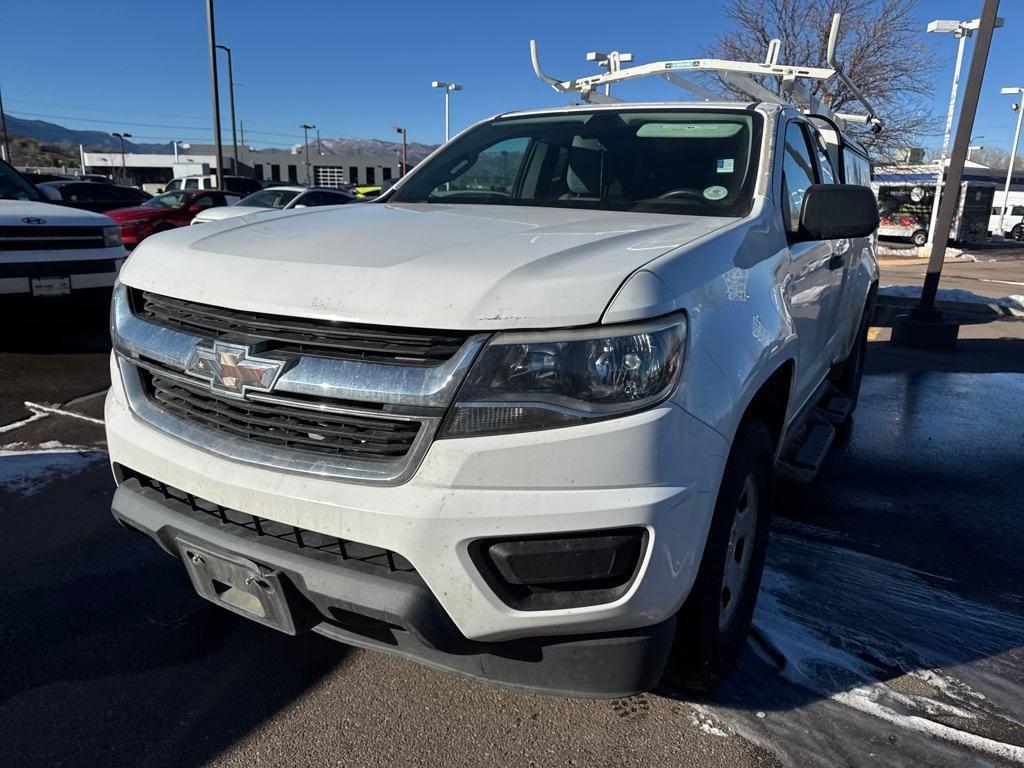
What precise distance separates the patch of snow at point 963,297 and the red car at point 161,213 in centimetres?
1186

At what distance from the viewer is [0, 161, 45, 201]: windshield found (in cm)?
716

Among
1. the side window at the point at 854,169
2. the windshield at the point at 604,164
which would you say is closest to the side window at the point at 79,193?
the side window at the point at 854,169

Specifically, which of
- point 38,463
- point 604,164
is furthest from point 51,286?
point 604,164

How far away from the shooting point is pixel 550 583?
1.79 metres

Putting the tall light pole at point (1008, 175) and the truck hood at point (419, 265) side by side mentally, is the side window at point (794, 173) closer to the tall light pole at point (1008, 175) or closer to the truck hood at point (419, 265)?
the truck hood at point (419, 265)

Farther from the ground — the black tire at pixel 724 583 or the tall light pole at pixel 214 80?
the tall light pole at pixel 214 80

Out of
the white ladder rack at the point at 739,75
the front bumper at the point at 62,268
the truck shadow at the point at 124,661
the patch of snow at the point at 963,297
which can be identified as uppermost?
the white ladder rack at the point at 739,75

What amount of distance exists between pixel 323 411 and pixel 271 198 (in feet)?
47.2

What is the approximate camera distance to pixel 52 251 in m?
6.46

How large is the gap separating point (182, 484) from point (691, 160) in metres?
2.25

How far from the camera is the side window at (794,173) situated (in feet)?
9.84

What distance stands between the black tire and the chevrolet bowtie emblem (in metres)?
1.20

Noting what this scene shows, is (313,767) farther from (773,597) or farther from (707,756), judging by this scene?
(773,597)

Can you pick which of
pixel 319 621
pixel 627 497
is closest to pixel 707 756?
pixel 627 497
